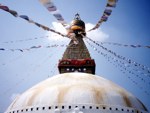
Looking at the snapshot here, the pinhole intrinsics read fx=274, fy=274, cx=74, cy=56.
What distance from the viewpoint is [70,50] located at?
17.6 metres

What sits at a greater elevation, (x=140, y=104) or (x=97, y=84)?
(x=97, y=84)

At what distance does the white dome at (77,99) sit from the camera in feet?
35.6

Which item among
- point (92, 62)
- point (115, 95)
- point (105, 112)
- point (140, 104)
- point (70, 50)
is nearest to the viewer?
point (105, 112)

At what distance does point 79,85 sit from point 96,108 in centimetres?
145

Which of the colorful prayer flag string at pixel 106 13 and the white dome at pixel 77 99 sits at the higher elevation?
the colorful prayer flag string at pixel 106 13

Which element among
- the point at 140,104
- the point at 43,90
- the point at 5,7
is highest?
the point at 5,7

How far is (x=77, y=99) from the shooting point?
11023mm

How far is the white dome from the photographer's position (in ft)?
35.6

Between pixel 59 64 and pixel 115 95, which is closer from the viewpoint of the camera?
pixel 115 95

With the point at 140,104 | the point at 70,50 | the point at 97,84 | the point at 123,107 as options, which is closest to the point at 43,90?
the point at 97,84

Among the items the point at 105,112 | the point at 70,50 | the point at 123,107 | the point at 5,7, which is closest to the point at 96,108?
the point at 105,112

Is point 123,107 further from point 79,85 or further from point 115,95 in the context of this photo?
point 79,85

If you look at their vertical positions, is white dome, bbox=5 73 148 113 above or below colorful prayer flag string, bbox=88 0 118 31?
below

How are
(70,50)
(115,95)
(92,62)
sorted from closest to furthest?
(115,95), (92,62), (70,50)
